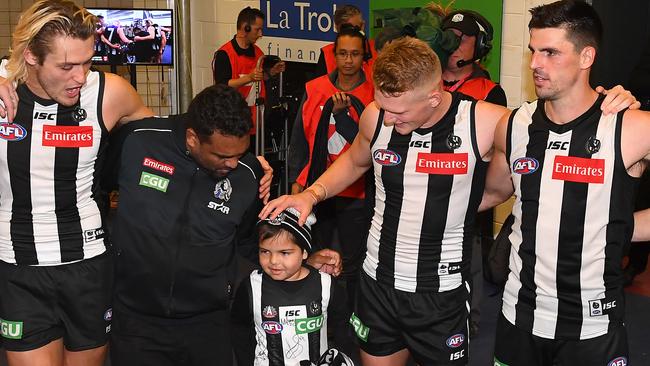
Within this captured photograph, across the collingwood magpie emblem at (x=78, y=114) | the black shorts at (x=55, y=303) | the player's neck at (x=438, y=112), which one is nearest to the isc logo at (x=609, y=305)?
the player's neck at (x=438, y=112)

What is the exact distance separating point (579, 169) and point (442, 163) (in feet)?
1.72

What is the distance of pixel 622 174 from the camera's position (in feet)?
9.26

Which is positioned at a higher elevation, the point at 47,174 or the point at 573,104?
the point at 573,104

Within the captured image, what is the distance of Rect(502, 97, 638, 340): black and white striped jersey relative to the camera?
2.85 metres

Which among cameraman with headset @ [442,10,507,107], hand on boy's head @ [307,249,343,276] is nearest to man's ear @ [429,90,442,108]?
hand on boy's head @ [307,249,343,276]

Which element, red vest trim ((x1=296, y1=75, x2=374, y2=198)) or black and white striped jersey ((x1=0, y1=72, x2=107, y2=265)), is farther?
red vest trim ((x1=296, y1=75, x2=374, y2=198))

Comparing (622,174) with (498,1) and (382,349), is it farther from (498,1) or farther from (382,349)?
(498,1)

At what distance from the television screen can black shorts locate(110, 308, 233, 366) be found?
4.85 meters

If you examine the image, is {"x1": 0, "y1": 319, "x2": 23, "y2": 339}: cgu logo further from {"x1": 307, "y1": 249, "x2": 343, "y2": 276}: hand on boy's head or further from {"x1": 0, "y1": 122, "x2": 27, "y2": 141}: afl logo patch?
{"x1": 307, "y1": 249, "x2": 343, "y2": 276}: hand on boy's head

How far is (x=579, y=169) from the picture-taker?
2.87 meters

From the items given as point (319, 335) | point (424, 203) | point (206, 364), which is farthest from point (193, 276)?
point (424, 203)

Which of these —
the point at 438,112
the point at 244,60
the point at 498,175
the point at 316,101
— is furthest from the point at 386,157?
A: the point at 244,60

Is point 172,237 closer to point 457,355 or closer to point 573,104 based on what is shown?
point 457,355

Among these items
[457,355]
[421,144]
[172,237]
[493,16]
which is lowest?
[457,355]
